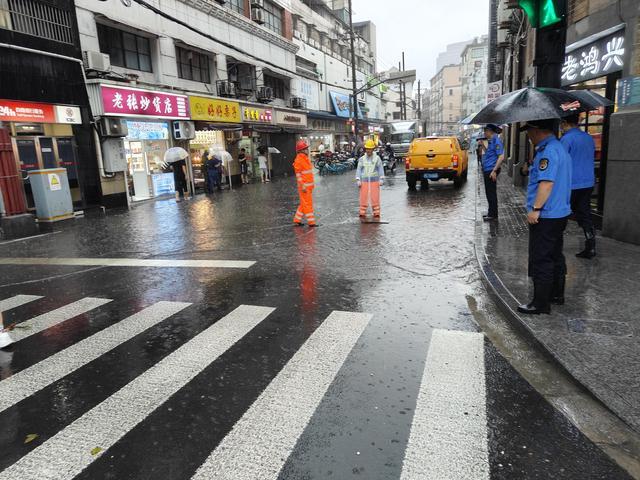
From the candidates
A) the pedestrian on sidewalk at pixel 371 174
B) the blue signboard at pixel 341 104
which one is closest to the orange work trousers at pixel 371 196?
the pedestrian on sidewalk at pixel 371 174

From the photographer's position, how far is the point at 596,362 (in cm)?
370

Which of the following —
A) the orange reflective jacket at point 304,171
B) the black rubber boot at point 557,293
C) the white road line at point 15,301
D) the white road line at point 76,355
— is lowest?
the white road line at point 15,301

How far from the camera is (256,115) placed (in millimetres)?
26797

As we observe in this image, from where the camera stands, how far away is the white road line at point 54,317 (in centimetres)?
514

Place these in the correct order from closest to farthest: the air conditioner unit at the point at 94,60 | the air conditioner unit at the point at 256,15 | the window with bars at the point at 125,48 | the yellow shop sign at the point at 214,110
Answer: the air conditioner unit at the point at 94,60, the window with bars at the point at 125,48, the yellow shop sign at the point at 214,110, the air conditioner unit at the point at 256,15

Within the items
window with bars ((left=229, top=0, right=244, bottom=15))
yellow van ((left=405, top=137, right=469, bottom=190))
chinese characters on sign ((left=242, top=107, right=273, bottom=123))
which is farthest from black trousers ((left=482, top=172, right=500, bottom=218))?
window with bars ((left=229, top=0, right=244, bottom=15))

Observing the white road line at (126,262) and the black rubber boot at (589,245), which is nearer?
the black rubber boot at (589,245)

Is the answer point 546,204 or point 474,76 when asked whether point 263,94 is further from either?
point 474,76

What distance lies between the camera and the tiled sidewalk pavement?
3.44 meters

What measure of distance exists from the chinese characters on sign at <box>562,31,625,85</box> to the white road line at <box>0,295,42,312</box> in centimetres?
972

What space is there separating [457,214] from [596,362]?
27.0 ft

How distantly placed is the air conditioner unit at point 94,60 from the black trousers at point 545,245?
15983 millimetres

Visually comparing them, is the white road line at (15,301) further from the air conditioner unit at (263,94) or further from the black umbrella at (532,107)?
the air conditioner unit at (263,94)

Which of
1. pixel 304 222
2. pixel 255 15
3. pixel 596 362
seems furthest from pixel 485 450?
pixel 255 15
